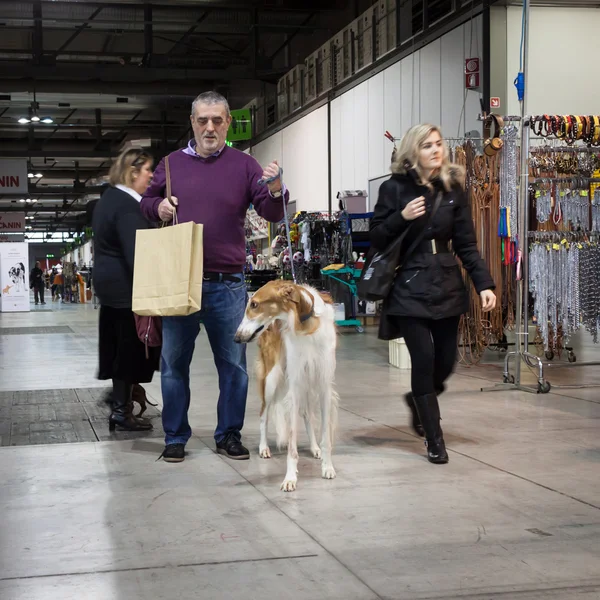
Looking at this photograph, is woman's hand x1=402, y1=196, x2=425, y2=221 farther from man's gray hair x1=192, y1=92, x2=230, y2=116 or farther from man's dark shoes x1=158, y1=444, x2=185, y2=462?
man's dark shoes x1=158, y1=444, x2=185, y2=462

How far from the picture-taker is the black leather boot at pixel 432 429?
A: 163 inches

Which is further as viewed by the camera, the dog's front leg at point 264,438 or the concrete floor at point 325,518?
the dog's front leg at point 264,438

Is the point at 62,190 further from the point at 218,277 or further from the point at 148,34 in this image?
the point at 218,277

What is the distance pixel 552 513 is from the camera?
3.28 m

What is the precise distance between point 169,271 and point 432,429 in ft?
4.64

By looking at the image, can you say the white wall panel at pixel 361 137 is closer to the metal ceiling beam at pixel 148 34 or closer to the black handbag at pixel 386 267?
the metal ceiling beam at pixel 148 34

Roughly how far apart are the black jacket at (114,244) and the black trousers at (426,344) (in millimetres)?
1617

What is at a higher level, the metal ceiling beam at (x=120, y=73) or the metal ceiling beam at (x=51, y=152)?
the metal ceiling beam at (x=120, y=73)

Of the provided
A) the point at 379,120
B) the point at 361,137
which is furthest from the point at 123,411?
the point at 361,137

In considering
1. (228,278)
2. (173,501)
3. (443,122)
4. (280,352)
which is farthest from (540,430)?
(443,122)

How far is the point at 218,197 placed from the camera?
13.5 feet

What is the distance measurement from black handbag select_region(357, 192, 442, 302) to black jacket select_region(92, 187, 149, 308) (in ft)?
4.63

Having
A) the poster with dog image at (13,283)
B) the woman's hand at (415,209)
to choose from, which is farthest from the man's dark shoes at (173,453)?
the poster with dog image at (13,283)

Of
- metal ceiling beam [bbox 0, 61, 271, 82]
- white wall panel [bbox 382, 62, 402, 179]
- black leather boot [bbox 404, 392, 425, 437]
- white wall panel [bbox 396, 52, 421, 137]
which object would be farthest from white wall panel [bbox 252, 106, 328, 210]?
black leather boot [bbox 404, 392, 425, 437]
